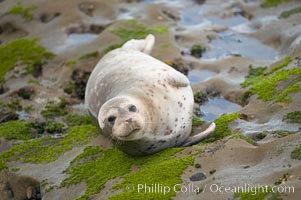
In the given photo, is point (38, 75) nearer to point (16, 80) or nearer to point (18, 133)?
point (16, 80)

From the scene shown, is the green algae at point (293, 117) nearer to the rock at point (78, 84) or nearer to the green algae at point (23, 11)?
the rock at point (78, 84)

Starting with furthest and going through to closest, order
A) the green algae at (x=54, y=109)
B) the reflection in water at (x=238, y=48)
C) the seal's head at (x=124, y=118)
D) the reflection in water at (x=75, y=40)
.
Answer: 1. the reflection in water at (x=75, y=40)
2. the reflection in water at (x=238, y=48)
3. the green algae at (x=54, y=109)
4. the seal's head at (x=124, y=118)

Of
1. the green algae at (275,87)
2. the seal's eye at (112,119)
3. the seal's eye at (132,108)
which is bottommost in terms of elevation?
the green algae at (275,87)

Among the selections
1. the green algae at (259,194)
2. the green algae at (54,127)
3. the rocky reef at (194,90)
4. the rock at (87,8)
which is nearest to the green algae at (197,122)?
the rocky reef at (194,90)

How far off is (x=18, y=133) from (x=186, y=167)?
121 inches

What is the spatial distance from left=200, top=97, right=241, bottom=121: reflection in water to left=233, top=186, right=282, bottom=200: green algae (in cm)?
271

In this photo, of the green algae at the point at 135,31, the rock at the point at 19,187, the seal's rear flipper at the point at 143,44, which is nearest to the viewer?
the rock at the point at 19,187

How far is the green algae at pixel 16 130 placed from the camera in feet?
27.1

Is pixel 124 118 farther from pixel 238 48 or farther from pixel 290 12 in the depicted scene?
pixel 290 12

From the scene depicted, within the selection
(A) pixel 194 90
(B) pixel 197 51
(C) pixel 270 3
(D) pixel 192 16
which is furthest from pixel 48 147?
(C) pixel 270 3

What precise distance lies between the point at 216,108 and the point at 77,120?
6.37ft

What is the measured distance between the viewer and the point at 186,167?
6.15 m

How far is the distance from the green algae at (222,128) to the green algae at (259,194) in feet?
5.62

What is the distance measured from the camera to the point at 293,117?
6906 mm
